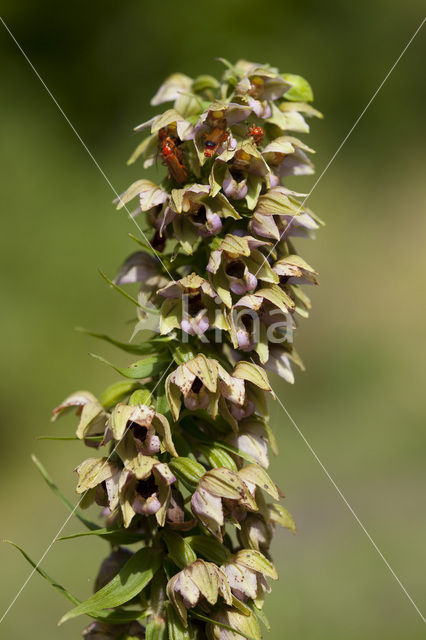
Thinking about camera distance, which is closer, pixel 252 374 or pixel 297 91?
pixel 252 374

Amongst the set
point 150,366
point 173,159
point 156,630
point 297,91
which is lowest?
point 156,630

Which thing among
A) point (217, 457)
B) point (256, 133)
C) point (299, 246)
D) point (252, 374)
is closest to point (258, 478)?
point (217, 457)

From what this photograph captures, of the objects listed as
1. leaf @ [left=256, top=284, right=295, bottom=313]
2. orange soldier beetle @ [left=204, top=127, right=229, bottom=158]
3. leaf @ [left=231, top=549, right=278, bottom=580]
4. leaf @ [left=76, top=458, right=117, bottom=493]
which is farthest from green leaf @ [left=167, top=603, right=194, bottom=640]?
orange soldier beetle @ [left=204, top=127, right=229, bottom=158]

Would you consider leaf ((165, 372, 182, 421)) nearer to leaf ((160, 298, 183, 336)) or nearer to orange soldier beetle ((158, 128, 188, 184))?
leaf ((160, 298, 183, 336))

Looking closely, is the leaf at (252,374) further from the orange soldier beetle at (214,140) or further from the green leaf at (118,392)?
the orange soldier beetle at (214,140)

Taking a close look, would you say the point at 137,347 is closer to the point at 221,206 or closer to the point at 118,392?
the point at 118,392

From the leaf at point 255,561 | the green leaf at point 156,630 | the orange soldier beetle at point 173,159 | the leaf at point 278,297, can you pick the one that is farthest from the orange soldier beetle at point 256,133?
the green leaf at point 156,630

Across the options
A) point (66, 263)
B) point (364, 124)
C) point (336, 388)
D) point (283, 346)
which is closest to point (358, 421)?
point (336, 388)
